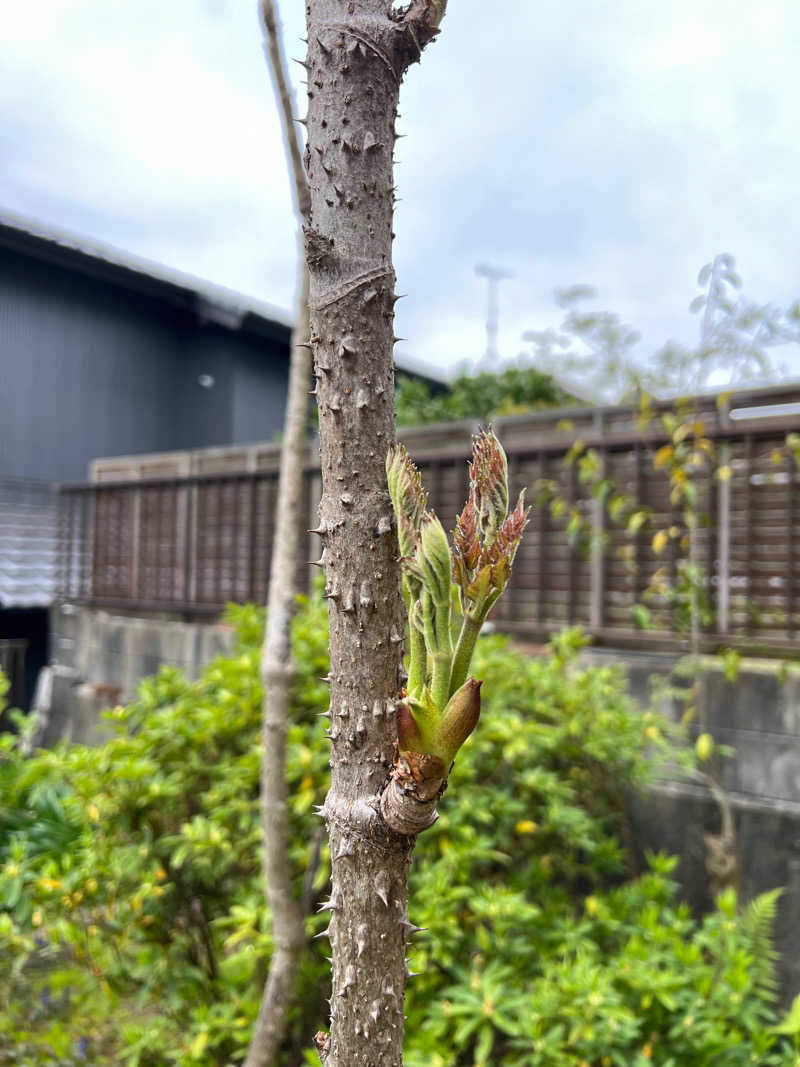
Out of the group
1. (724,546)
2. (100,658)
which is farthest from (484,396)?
(724,546)

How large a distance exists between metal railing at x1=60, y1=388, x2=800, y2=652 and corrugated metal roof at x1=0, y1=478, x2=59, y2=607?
79.5 inches

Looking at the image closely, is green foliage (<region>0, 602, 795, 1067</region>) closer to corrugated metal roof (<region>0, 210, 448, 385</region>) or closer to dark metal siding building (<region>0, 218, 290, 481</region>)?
corrugated metal roof (<region>0, 210, 448, 385</region>)

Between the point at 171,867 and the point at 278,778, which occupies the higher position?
the point at 278,778

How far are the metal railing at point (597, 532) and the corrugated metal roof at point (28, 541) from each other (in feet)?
6.63

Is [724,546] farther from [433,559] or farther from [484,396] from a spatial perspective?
[484,396]

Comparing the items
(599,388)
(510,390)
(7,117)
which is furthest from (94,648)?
(599,388)

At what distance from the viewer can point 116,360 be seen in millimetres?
11367

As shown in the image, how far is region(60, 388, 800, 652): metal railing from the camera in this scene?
13.6ft

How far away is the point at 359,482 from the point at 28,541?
10.5 metres

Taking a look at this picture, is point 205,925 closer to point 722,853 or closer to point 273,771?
point 273,771

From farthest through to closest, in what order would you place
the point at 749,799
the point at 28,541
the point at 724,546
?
the point at 28,541, the point at 724,546, the point at 749,799

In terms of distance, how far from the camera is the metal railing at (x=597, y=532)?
4152 millimetres

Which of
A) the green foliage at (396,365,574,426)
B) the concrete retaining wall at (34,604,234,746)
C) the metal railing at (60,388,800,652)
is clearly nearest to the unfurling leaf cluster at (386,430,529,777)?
the metal railing at (60,388,800,652)

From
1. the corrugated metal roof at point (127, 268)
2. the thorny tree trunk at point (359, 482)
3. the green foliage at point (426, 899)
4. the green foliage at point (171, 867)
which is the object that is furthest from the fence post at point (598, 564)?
the corrugated metal roof at point (127, 268)
